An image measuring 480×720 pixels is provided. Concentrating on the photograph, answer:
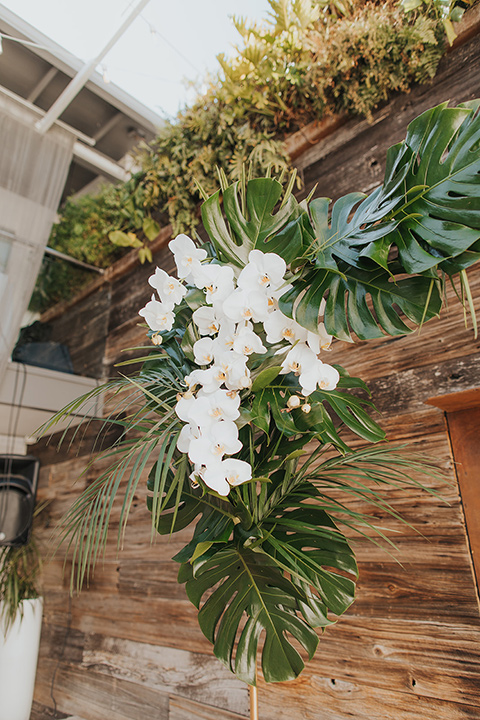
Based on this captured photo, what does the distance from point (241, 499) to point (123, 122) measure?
12.1 ft

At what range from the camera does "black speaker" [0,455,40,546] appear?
2.74 m

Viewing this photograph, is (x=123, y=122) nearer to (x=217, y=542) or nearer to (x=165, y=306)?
(x=165, y=306)

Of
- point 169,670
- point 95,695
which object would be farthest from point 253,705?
point 95,695

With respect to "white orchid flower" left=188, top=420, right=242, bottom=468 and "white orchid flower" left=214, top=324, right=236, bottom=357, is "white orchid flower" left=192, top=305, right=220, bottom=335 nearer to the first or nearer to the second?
"white orchid flower" left=214, top=324, right=236, bottom=357

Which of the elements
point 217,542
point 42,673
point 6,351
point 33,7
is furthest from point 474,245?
point 42,673

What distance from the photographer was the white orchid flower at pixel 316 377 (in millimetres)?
832

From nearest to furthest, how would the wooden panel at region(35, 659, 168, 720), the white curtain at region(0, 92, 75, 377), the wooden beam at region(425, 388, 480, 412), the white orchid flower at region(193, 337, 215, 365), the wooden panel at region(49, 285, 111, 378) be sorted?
the white orchid flower at region(193, 337, 215, 365) → the wooden beam at region(425, 388, 480, 412) → the wooden panel at region(35, 659, 168, 720) → the white curtain at region(0, 92, 75, 377) → the wooden panel at region(49, 285, 111, 378)

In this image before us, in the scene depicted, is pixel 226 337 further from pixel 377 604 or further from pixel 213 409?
pixel 377 604

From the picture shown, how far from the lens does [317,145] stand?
198 cm

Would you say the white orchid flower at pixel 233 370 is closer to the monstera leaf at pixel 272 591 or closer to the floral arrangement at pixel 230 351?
the floral arrangement at pixel 230 351

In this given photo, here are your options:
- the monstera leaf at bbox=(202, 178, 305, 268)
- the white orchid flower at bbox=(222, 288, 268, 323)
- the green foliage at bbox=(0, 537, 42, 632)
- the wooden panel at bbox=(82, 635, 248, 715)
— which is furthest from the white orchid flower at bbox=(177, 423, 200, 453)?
the green foliage at bbox=(0, 537, 42, 632)

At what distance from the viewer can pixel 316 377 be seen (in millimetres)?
836

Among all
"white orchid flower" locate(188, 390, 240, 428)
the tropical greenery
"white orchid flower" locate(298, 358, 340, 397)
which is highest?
the tropical greenery

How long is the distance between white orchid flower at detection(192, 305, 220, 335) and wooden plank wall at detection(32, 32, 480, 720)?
649 millimetres
